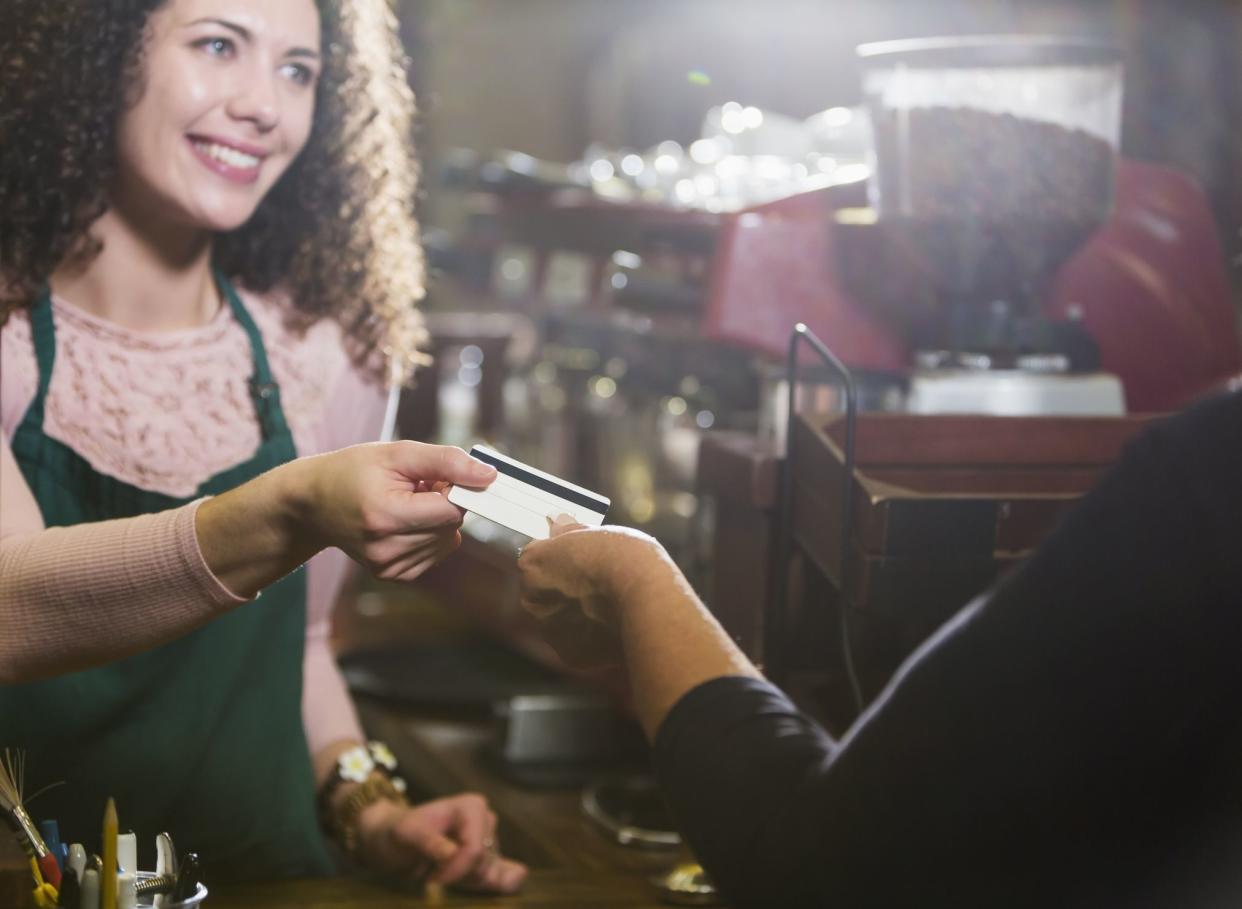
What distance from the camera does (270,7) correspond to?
4.57ft

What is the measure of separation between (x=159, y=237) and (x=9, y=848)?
25.9 inches

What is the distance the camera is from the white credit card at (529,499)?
3.11ft

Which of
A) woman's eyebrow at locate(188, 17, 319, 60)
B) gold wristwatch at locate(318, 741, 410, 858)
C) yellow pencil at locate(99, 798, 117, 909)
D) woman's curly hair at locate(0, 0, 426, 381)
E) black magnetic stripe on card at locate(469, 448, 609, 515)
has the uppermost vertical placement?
woman's eyebrow at locate(188, 17, 319, 60)

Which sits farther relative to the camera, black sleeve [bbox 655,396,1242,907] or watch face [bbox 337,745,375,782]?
watch face [bbox 337,745,375,782]

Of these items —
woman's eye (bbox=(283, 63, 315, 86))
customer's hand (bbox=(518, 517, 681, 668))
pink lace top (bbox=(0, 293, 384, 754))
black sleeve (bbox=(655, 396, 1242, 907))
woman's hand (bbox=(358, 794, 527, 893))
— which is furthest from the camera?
woman's eye (bbox=(283, 63, 315, 86))

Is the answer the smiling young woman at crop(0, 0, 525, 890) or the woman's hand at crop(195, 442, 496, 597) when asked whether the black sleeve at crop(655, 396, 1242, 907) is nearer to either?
the woman's hand at crop(195, 442, 496, 597)

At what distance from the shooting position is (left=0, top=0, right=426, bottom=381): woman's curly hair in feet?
4.55

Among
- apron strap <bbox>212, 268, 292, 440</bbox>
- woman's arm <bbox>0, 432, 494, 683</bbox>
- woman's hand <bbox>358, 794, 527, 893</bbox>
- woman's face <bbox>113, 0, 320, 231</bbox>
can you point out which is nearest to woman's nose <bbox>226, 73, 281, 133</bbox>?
woman's face <bbox>113, 0, 320, 231</bbox>

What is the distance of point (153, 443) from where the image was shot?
1.42 meters

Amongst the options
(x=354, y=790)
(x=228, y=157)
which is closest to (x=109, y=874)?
(x=354, y=790)

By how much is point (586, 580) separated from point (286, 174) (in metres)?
0.89

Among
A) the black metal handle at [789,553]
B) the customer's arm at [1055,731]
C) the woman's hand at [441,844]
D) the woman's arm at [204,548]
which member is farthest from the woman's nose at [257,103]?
the customer's arm at [1055,731]

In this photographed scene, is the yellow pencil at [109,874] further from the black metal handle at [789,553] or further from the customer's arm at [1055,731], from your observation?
the black metal handle at [789,553]

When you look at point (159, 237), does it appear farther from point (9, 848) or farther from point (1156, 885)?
point (1156, 885)
